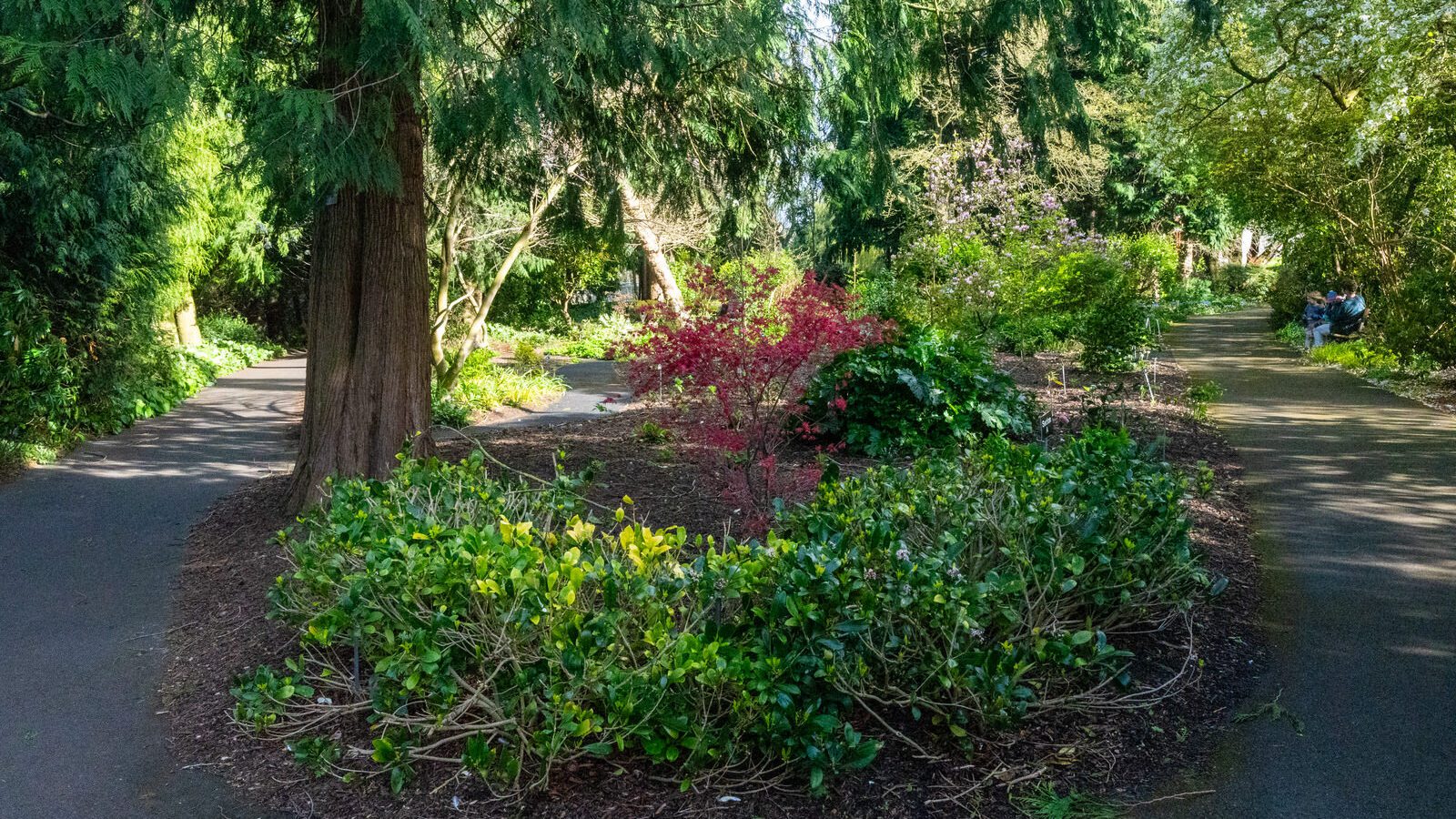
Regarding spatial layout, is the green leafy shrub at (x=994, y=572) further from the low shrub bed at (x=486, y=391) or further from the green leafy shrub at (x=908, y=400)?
the low shrub bed at (x=486, y=391)

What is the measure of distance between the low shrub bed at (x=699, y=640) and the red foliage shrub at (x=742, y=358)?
144cm

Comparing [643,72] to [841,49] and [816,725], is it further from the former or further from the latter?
[816,725]

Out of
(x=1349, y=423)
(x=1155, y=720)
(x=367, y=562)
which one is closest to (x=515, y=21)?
(x=367, y=562)

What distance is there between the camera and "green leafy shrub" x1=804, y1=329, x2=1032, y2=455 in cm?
811

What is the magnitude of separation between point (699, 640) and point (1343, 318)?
56.0ft

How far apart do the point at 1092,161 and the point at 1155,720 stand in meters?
20.7

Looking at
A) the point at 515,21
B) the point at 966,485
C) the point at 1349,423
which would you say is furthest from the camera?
the point at 1349,423

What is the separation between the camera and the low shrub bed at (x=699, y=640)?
3.39 metres

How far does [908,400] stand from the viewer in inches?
324

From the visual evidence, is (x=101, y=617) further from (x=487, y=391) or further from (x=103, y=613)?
(x=487, y=391)

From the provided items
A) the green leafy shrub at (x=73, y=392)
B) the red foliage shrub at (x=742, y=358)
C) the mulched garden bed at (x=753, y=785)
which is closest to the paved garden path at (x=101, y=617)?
the mulched garden bed at (x=753, y=785)

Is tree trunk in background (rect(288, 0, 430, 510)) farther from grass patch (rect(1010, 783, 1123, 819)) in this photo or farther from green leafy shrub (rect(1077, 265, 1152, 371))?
green leafy shrub (rect(1077, 265, 1152, 371))

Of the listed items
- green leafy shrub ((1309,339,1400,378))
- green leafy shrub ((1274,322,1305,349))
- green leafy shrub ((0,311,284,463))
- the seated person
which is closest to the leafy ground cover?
green leafy shrub ((1309,339,1400,378))

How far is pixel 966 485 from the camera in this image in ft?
15.7
